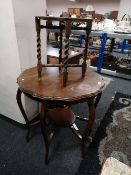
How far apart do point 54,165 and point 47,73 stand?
28.4 inches

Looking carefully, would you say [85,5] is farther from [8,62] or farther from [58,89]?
[58,89]

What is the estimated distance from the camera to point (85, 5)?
6.29 metres

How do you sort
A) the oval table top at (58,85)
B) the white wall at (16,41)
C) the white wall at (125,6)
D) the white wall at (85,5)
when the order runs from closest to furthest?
1. the oval table top at (58,85)
2. the white wall at (16,41)
3. the white wall at (125,6)
4. the white wall at (85,5)

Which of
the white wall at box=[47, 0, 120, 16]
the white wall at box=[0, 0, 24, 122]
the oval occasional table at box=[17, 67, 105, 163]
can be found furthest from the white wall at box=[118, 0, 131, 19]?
the white wall at box=[0, 0, 24, 122]

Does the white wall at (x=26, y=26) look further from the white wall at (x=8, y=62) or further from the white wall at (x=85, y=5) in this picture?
the white wall at (x=85, y=5)

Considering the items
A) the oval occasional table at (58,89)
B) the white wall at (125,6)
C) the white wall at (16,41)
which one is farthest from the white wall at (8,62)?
the white wall at (125,6)

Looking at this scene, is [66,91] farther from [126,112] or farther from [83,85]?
[126,112]

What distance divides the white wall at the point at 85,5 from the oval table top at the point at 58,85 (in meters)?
5.51

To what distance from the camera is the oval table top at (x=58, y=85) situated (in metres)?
0.97

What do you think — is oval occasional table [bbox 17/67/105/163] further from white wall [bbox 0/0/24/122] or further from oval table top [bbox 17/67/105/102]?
white wall [bbox 0/0/24/122]

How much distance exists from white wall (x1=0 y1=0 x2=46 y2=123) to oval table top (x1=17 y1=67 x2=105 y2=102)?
0.14 meters

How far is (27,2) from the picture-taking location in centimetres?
119

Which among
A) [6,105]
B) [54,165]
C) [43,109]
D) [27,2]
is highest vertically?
[27,2]

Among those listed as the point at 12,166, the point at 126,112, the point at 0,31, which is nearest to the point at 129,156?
the point at 126,112
